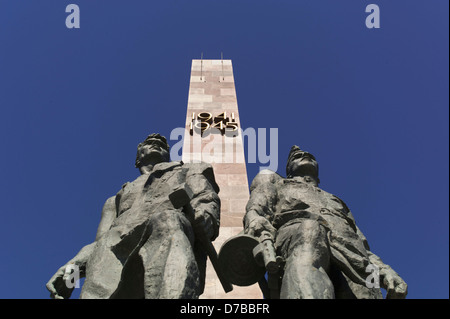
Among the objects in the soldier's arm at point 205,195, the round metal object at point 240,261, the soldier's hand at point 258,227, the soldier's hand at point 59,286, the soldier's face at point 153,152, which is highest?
the soldier's face at point 153,152

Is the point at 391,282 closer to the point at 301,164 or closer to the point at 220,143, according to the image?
the point at 301,164

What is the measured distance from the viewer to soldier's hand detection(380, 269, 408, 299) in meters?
4.62


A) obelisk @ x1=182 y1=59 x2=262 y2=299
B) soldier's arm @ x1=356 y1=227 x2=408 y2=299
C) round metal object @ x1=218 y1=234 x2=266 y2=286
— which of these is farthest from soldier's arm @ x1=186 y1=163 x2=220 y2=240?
obelisk @ x1=182 y1=59 x2=262 y2=299

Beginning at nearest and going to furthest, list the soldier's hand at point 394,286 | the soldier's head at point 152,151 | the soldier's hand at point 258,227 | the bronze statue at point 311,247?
the bronze statue at point 311,247 < the soldier's hand at point 394,286 < the soldier's hand at point 258,227 < the soldier's head at point 152,151

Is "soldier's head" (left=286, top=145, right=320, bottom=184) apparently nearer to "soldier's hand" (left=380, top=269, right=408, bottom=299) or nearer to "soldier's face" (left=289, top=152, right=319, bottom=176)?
"soldier's face" (left=289, top=152, right=319, bottom=176)

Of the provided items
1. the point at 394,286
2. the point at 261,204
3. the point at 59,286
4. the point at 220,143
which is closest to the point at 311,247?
the point at 394,286

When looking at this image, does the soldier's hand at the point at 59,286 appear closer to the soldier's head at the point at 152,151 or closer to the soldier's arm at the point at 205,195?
the soldier's arm at the point at 205,195

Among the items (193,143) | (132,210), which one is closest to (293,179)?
(132,210)

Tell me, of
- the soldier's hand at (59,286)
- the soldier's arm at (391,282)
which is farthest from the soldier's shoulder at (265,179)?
the soldier's hand at (59,286)

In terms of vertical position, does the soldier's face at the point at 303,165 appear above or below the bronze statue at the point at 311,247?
above

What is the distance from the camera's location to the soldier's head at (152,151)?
639cm

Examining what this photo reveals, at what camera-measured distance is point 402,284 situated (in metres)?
4.68

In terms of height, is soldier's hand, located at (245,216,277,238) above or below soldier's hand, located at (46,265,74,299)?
above

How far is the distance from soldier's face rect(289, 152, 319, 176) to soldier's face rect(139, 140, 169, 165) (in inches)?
62.9
